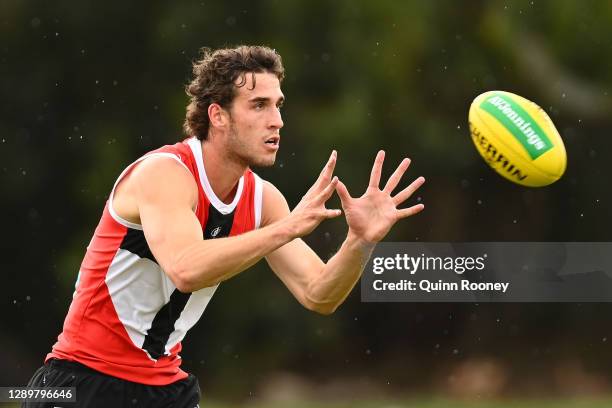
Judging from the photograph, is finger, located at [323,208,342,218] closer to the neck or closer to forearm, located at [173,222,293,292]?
forearm, located at [173,222,293,292]

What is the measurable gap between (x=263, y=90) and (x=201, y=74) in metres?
0.40

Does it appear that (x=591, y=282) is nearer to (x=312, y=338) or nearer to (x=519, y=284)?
(x=519, y=284)

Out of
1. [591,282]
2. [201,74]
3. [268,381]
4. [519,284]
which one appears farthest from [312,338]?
[201,74]

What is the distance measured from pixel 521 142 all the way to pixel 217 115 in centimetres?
160

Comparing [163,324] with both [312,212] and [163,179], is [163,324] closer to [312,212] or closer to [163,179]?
[163,179]

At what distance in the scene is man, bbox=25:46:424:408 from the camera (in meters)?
3.95

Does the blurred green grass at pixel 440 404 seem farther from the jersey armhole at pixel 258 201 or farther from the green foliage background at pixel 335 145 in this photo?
the jersey armhole at pixel 258 201

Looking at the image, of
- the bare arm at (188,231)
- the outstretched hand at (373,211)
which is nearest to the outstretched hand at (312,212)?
the bare arm at (188,231)

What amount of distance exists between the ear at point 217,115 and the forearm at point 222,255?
0.82 metres

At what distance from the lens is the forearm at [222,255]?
360 centimetres

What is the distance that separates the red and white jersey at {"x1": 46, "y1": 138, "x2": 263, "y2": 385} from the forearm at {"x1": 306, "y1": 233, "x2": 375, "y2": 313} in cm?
47

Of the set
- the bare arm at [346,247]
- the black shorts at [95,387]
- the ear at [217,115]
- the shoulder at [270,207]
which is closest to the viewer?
the bare arm at [346,247]

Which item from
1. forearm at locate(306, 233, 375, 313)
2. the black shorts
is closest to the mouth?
forearm at locate(306, 233, 375, 313)

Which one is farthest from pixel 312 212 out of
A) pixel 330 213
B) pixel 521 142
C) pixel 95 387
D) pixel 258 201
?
pixel 521 142
